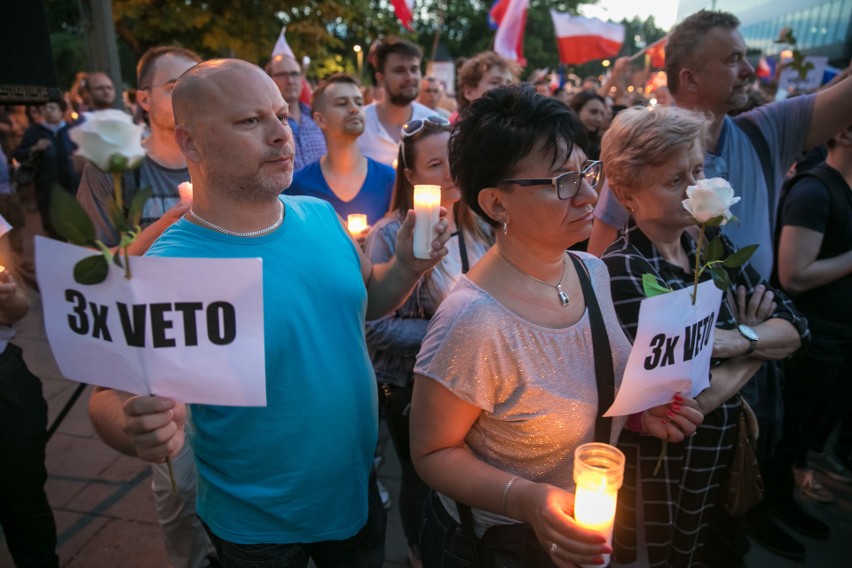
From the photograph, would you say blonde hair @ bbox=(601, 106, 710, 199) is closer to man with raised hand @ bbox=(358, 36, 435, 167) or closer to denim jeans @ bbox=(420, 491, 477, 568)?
denim jeans @ bbox=(420, 491, 477, 568)

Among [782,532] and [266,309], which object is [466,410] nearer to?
[266,309]

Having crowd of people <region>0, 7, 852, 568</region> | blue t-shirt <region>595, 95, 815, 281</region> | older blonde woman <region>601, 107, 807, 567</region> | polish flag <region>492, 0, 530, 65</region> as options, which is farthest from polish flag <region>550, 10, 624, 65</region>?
older blonde woman <region>601, 107, 807, 567</region>

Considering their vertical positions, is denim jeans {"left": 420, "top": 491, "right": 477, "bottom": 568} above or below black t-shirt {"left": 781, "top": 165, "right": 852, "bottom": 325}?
below

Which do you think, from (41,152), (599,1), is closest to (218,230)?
(41,152)

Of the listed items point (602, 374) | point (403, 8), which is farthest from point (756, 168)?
point (403, 8)

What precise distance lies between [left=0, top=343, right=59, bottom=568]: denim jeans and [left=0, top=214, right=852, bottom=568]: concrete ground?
389 millimetres

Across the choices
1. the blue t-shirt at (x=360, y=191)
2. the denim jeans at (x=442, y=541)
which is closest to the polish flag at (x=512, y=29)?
the blue t-shirt at (x=360, y=191)

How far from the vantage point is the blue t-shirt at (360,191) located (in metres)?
3.55

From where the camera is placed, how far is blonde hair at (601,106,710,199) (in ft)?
6.49

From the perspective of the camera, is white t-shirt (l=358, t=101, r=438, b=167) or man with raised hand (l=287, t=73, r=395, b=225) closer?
man with raised hand (l=287, t=73, r=395, b=225)

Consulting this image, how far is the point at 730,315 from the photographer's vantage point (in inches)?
81.0

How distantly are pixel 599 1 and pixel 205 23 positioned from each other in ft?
154

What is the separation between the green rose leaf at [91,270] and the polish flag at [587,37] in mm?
11623

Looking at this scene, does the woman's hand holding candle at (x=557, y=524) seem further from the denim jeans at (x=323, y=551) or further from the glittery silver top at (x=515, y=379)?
the denim jeans at (x=323, y=551)
